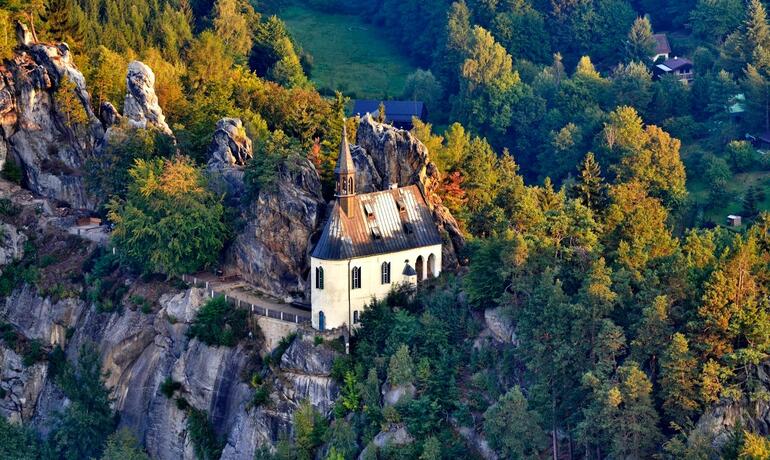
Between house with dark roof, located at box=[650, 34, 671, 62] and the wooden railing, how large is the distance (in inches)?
2133

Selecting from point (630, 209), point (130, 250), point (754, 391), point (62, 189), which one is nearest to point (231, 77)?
point (62, 189)

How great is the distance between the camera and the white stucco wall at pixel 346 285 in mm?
92125

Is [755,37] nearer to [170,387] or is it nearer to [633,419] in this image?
[633,419]

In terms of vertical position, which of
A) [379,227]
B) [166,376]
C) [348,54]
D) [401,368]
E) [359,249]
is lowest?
[348,54]

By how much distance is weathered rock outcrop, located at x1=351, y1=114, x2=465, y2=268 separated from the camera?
321 ft

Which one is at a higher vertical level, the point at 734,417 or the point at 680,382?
the point at 680,382

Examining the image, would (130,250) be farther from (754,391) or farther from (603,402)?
(754,391)

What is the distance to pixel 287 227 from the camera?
98.4 metres

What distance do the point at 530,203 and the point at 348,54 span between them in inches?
2514

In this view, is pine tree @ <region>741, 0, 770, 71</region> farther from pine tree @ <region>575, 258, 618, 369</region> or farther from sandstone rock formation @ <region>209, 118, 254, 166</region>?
pine tree @ <region>575, 258, 618, 369</region>

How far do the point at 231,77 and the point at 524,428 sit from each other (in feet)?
157

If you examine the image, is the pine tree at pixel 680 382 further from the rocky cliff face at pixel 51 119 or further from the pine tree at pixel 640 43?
the pine tree at pixel 640 43

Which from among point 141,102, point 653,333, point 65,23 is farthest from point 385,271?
point 65,23

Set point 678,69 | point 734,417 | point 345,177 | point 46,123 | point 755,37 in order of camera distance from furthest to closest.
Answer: point 678,69 < point 755,37 < point 46,123 < point 345,177 < point 734,417
